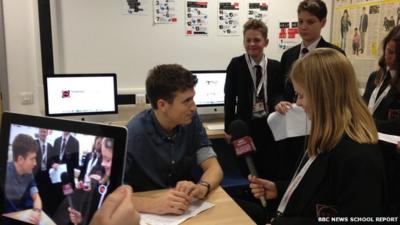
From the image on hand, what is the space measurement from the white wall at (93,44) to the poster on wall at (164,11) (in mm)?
53

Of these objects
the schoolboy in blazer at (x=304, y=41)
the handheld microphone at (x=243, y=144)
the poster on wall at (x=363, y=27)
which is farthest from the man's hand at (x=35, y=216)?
the poster on wall at (x=363, y=27)

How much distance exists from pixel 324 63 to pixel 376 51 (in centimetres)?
255

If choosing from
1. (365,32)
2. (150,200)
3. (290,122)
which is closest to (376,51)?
(365,32)

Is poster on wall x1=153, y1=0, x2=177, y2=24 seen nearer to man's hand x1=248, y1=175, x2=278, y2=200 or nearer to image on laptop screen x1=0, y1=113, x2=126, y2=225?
man's hand x1=248, y1=175, x2=278, y2=200

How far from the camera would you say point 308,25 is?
2605 mm

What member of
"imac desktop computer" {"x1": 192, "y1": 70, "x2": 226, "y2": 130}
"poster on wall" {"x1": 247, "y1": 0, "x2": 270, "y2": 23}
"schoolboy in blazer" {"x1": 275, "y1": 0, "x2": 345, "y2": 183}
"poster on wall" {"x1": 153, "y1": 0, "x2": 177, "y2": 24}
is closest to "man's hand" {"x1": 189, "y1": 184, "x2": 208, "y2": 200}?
"schoolboy in blazer" {"x1": 275, "y1": 0, "x2": 345, "y2": 183}

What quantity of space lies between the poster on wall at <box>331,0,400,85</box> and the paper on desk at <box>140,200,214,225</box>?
2.49 metres

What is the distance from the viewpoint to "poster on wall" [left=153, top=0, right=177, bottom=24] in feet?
11.6

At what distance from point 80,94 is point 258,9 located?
2.06 m

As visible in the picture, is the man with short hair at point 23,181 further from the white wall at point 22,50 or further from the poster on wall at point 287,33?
the poster on wall at point 287,33

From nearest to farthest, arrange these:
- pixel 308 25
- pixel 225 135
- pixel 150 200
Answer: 1. pixel 150 200
2. pixel 308 25
3. pixel 225 135

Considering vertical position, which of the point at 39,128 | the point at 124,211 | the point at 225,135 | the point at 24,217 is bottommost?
the point at 225,135

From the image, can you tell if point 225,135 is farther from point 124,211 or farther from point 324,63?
point 124,211

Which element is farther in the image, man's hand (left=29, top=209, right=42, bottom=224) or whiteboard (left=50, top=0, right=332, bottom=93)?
whiteboard (left=50, top=0, right=332, bottom=93)
